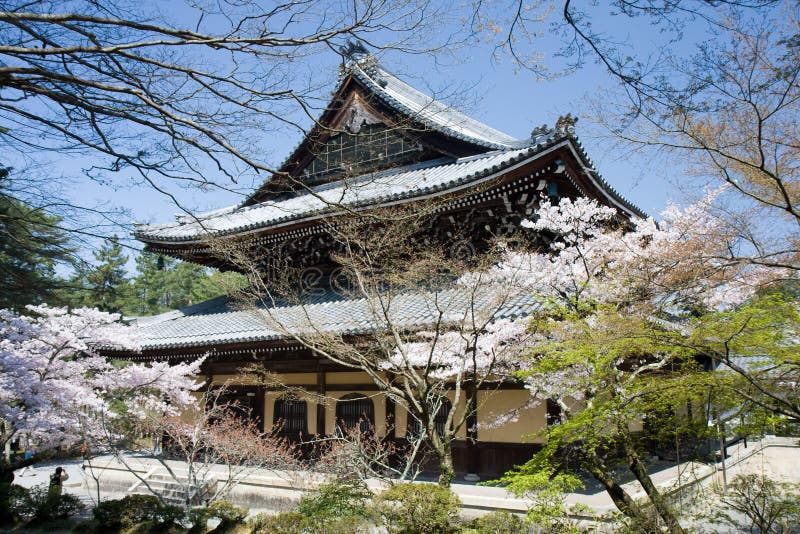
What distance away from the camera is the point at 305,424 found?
496 inches

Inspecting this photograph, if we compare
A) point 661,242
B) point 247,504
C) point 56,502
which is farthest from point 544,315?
point 56,502

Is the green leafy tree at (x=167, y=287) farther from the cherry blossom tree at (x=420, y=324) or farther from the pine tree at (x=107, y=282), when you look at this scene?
the cherry blossom tree at (x=420, y=324)

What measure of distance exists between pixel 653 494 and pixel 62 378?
1107 centimetres

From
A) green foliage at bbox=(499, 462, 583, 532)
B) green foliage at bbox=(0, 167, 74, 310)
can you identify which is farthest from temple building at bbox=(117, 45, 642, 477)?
green foliage at bbox=(499, 462, 583, 532)

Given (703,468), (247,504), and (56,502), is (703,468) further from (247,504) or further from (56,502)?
(56,502)

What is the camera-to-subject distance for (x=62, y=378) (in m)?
11.1

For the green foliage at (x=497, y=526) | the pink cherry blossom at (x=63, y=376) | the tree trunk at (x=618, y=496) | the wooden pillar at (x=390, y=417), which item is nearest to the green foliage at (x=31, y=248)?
Answer: the pink cherry blossom at (x=63, y=376)

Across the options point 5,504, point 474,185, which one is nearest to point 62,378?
point 5,504

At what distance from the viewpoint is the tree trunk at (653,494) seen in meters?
5.18

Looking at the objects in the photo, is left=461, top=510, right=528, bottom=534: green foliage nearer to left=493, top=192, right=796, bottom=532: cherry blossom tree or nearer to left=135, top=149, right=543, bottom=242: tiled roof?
left=493, top=192, right=796, bottom=532: cherry blossom tree

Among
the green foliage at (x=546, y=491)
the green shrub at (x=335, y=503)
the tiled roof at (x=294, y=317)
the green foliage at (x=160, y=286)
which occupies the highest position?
the green foliage at (x=160, y=286)

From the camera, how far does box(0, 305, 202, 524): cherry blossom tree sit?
32.1 ft

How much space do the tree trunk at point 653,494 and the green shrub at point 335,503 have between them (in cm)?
277

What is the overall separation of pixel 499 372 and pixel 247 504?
5.51m
